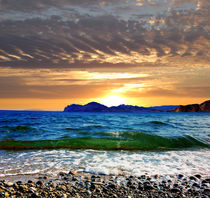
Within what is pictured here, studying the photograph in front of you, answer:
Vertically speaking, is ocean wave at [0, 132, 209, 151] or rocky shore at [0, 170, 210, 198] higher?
rocky shore at [0, 170, 210, 198]

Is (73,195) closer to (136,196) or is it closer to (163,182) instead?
(136,196)

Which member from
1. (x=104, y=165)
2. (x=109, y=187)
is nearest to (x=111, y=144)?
(x=104, y=165)

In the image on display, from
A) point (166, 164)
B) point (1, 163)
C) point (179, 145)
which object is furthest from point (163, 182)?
point (179, 145)

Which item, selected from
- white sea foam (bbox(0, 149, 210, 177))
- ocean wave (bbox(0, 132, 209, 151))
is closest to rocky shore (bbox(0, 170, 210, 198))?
white sea foam (bbox(0, 149, 210, 177))

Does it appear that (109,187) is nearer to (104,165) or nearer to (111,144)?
(104,165)

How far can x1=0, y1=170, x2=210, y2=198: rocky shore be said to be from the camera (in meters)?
5.13

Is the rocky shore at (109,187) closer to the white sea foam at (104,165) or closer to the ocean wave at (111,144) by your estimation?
the white sea foam at (104,165)

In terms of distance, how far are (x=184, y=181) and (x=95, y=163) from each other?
3968 millimetres

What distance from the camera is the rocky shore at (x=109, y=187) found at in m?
5.13

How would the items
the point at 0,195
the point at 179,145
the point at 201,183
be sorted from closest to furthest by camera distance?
the point at 0,195
the point at 201,183
the point at 179,145

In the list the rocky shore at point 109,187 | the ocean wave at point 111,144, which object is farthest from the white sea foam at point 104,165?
the ocean wave at point 111,144

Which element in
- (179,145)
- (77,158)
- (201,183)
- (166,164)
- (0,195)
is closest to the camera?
(0,195)

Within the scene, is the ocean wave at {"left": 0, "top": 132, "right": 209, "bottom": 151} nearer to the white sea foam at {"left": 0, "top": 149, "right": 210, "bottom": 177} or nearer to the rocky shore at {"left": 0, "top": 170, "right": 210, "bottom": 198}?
the white sea foam at {"left": 0, "top": 149, "right": 210, "bottom": 177}

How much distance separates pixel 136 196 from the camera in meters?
5.09
